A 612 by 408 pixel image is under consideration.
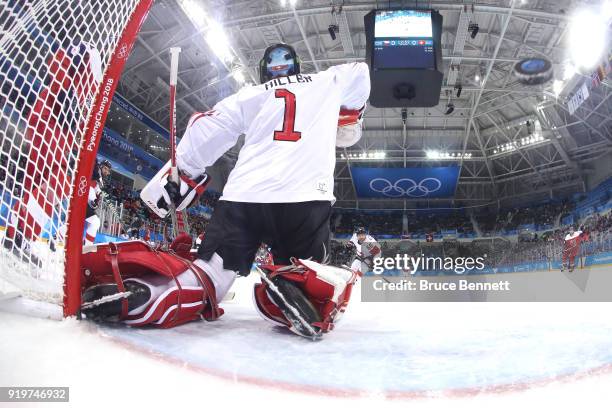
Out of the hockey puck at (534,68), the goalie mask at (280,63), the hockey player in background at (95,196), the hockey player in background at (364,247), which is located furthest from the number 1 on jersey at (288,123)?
the hockey puck at (534,68)

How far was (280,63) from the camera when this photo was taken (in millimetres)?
1770

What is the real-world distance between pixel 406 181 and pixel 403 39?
42.4 ft

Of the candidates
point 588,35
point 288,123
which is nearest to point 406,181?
point 588,35

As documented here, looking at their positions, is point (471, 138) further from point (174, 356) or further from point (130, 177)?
point (174, 356)

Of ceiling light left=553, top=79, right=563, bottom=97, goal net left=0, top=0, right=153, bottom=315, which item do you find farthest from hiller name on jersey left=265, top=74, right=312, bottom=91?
ceiling light left=553, top=79, right=563, bottom=97

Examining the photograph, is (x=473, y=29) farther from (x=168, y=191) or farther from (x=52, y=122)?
(x=52, y=122)

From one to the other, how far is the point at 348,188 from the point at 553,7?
13.9 metres

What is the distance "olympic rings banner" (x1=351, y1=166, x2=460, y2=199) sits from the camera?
18.1 metres

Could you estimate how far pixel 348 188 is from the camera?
22219 millimetres

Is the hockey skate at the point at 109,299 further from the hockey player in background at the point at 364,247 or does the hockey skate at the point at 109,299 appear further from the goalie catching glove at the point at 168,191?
the hockey player in background at the point at 364,247

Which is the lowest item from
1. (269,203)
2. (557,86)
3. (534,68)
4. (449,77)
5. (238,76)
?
(269,203)

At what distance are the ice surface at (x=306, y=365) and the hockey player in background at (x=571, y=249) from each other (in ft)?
27.3

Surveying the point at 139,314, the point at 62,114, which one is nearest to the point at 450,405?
the point at 139,314

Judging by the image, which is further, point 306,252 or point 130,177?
point 130,177
